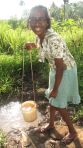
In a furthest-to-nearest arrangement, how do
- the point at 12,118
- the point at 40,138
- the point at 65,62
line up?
1. the point at 12,118
2. the point at 40,138
3. the point at 65,62

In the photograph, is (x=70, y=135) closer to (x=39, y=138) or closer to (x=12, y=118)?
(x=39, y=138)

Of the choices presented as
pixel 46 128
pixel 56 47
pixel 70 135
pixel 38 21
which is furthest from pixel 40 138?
pixel 38 21

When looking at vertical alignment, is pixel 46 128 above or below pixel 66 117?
below

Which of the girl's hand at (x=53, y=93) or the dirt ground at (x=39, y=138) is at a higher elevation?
the girl's hand at (x=53, y=93)

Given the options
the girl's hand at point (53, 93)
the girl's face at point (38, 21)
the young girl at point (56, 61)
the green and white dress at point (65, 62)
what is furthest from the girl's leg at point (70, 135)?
the girl's face at point (38, 21)

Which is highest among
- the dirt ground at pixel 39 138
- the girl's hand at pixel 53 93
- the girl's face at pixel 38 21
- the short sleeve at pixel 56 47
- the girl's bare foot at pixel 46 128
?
the girl's face at pixel 38 21

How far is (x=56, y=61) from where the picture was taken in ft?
9.19

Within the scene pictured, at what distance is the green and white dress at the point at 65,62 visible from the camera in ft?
9.23

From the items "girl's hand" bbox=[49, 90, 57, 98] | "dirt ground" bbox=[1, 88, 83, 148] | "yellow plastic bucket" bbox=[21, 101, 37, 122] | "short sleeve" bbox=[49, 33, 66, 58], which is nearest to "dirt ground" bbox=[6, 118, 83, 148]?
"dirt ground" bbox=[1, 88, 83, 148]

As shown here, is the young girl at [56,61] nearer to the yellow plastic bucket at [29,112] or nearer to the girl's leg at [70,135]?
the girl's leg at [70,135]

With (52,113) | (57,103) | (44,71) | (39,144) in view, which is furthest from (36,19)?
(44,71)

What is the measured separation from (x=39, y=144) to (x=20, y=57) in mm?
2714

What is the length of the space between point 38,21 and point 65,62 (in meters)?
0.51

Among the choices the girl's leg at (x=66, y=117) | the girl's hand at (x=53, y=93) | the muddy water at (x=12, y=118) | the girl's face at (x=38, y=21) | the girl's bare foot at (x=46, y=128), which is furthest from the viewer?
the muddy water at (x=12, y=118)
